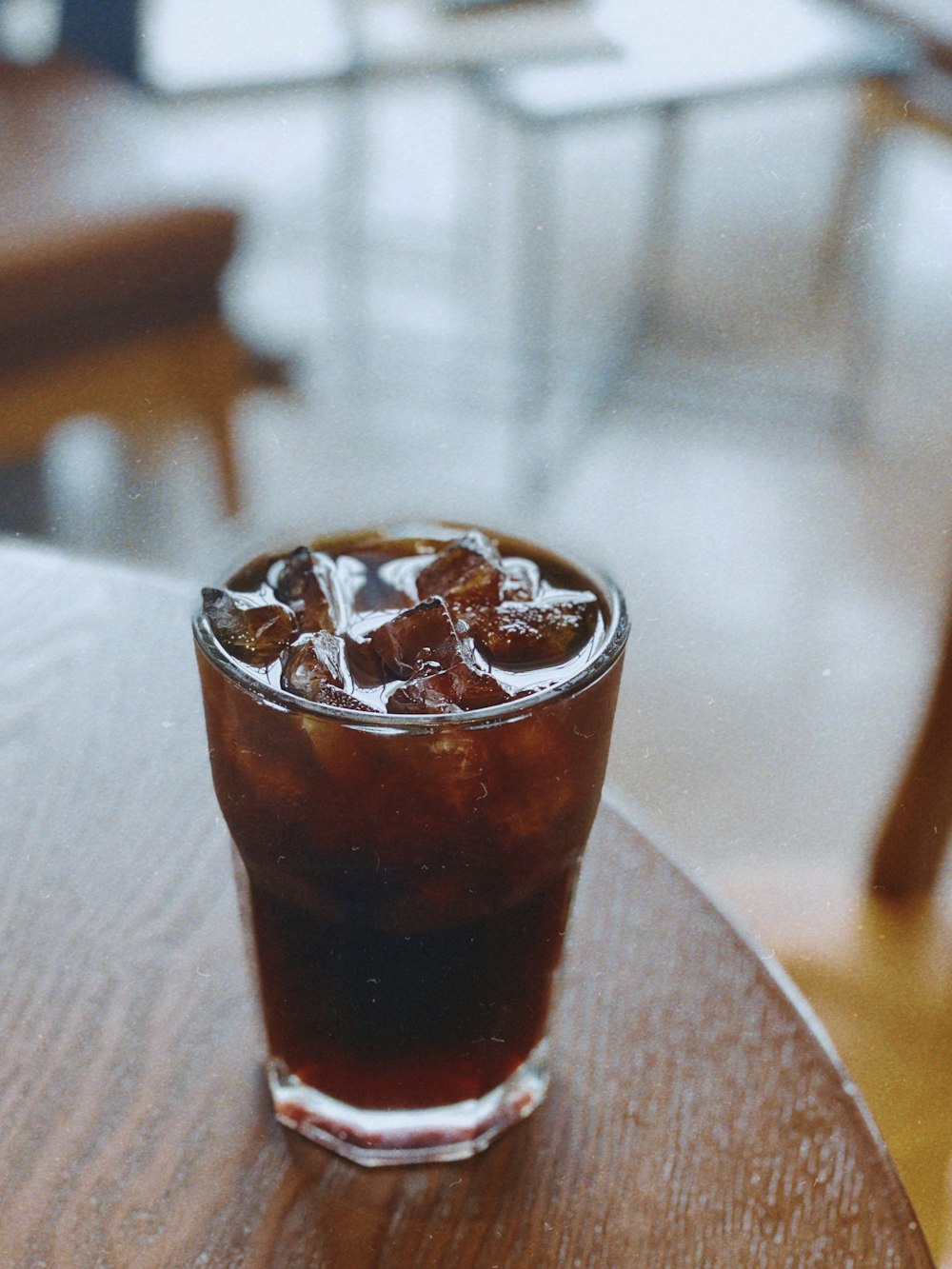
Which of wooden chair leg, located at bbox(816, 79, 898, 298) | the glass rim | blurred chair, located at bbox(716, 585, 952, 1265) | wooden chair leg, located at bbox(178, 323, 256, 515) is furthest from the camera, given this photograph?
wooden chair leg, located at bbox(816, 79, 898, 298)

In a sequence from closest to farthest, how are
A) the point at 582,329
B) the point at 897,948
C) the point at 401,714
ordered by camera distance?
the point at 401,714 → the point at 897,948 → the point at 582,329

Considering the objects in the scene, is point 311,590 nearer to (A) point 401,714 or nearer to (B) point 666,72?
(A) point 401,714

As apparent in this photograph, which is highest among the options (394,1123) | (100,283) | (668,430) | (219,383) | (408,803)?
(408,803)

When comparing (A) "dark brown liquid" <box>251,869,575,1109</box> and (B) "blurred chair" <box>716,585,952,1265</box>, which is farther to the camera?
(B) "blurred chair" <box>716,585,952,1265</box>

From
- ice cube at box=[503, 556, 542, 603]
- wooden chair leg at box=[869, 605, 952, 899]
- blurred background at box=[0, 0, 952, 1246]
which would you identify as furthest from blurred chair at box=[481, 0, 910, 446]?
ice cube at box=[503, 556, 542, 603]

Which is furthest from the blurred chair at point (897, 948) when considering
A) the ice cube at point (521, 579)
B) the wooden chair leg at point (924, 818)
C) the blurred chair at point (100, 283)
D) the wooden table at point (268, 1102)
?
the blurred chair at point (100, 283)

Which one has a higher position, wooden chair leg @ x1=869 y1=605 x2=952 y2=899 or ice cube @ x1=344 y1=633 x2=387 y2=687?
ice cube @ x1=344 y1=633 x2=387 y2=687

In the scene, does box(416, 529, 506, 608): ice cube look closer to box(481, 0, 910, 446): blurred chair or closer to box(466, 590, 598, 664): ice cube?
box(466, 590, 598, 664): ice cube

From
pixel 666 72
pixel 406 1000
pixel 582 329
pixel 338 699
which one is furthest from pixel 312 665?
pixel 582 329
